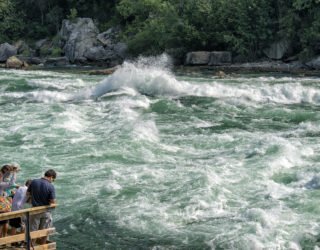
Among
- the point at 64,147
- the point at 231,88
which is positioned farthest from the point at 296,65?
the point at 64,147

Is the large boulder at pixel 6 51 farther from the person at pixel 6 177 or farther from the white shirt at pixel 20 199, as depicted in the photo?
the white shirt at pixel 20 199

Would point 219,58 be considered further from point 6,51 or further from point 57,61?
point 6,51

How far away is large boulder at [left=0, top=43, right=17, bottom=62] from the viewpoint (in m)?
62.1

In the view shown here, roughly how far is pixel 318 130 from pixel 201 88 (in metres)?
10.7

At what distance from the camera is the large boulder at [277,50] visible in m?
50.6

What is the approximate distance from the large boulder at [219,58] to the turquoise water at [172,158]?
47.8 ft

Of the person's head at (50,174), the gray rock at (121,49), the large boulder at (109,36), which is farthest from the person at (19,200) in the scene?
the large boulder at (109,36)

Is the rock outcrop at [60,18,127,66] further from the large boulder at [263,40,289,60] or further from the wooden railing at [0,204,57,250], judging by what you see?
the wooden railing at [0,204,57,250]

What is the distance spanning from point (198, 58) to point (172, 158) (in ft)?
103

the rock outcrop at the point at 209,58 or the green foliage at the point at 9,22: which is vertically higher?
the green foliage at the point at 9,22

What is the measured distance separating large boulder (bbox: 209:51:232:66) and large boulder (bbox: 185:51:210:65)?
14.8 inches

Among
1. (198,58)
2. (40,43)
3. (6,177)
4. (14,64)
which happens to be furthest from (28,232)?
(40,43)

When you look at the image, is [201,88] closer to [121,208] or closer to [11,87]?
[11,87]

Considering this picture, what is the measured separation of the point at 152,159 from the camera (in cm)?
2072
